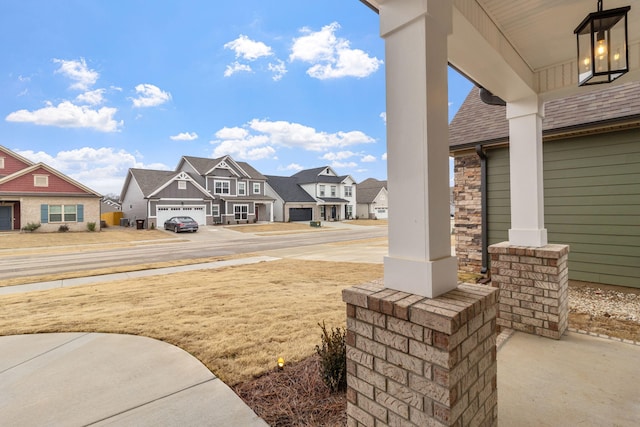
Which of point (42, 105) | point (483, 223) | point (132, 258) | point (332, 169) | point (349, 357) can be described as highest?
point (42, 105)

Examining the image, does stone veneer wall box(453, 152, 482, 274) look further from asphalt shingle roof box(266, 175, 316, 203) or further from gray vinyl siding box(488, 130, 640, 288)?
asphalt shingle roof box(266, 175, 316, 203)

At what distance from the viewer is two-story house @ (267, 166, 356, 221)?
34781 mm

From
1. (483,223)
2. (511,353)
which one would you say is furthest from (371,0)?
(483,223)

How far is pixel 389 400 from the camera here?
1.62 meters

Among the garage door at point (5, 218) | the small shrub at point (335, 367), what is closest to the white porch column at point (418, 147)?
the small shrub at point (335, 367)

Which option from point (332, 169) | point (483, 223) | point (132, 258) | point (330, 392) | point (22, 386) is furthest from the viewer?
point (332, 169)

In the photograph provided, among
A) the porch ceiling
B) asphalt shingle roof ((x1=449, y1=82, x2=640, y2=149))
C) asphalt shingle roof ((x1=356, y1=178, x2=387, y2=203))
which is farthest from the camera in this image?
asphalt shingle roof ((x1=356, y1=178, x2=387, y2=203))

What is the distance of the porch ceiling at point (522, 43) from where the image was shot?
2590 mm

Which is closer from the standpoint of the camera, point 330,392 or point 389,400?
point 389,400

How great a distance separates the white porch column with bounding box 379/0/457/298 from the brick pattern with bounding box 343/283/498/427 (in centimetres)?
16

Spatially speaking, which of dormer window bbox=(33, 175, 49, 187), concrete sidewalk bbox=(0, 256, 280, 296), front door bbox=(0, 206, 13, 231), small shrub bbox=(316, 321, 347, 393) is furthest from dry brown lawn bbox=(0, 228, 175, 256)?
small shrub bbox=(316, 321, 347, 393)

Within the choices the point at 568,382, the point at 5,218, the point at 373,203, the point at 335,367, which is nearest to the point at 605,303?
the point at 568,382

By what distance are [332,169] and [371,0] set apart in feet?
126

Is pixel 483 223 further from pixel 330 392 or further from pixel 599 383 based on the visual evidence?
pixel 330 392
